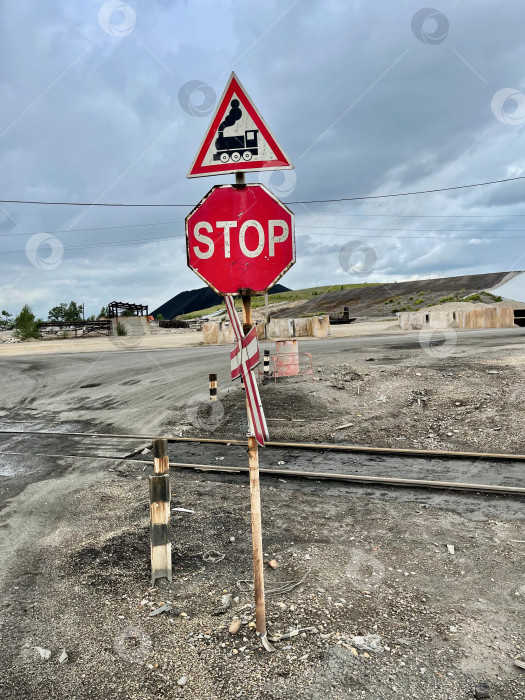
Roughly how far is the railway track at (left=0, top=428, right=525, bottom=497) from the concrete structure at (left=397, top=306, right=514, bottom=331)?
33582 mm

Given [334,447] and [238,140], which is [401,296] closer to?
[334,447]

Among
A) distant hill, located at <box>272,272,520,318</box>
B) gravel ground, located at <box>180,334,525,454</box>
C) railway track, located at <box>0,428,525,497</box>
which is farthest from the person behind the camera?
distant hill, located at <box>272,272,520,318</box>

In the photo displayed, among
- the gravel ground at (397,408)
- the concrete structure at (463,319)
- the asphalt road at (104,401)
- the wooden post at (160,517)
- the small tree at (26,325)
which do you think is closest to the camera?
the wooden post at (160,517)

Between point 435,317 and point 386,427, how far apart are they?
3340 cm

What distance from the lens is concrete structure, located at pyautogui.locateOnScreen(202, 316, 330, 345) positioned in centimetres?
3575

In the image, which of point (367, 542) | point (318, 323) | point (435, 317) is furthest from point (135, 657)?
point (435, 317)

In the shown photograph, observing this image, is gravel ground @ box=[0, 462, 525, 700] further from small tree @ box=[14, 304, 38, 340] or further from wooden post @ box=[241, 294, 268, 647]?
small tree @ box=[14, 304, 38, 340]

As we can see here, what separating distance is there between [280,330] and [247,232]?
3393cm

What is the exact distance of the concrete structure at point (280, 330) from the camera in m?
35.8

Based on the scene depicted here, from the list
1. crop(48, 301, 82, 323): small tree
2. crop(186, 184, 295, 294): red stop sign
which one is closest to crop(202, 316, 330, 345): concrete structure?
crop(186, 184, 295, 294): red stop sign

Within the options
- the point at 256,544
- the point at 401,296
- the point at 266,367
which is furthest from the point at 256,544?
the point at 401,296

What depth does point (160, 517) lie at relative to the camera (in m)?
4.55

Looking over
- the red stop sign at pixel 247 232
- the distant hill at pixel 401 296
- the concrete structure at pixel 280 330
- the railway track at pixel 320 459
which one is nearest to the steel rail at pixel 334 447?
the railway track at pixel 320 459

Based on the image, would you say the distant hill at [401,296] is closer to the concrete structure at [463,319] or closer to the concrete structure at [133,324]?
the concrete structure at [463,319]
